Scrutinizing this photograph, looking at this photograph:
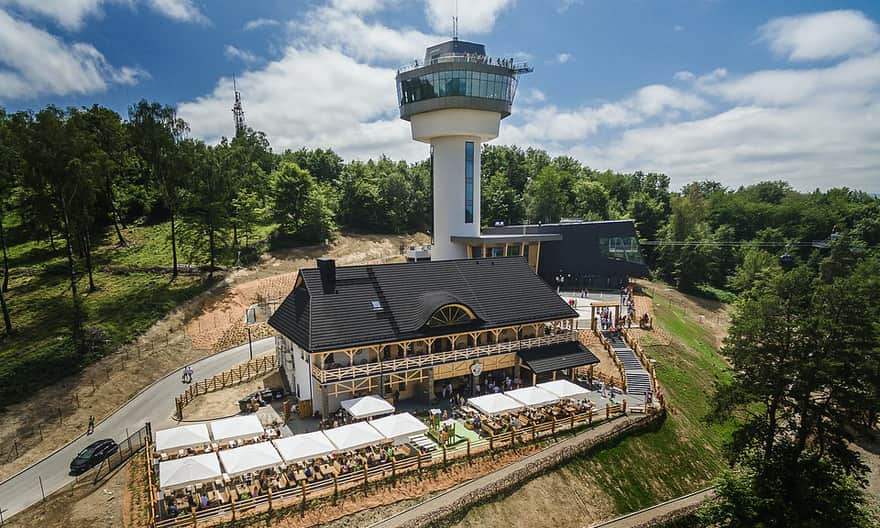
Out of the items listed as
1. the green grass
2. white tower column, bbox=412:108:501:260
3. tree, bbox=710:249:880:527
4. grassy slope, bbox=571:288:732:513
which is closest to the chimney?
the green grass

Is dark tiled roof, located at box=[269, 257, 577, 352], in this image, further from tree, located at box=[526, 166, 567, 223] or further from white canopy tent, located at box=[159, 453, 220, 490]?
tree, located at box=[526, 166, 567, 223]

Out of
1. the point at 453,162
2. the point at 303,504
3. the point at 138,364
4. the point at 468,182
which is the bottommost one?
the point at 303,504

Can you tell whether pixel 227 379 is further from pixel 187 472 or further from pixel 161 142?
pixel 161 142

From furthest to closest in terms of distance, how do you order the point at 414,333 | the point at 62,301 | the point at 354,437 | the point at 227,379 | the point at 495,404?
the point at 62,301
the point at 227,379
the point at 414,333
the point at 495,404
the point at 354,437

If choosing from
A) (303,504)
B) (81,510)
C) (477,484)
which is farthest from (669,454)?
(81,510)

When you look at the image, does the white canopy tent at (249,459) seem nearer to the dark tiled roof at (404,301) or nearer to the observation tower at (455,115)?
the dark tiled roof at (404,301)

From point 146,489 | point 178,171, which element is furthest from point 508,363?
point 178,171

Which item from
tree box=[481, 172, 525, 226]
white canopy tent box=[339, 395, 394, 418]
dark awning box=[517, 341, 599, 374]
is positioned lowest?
white canopy tent box=[339, 395, 394, 418]
